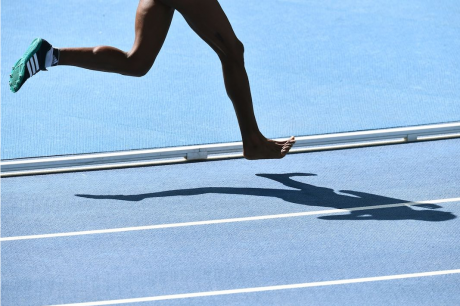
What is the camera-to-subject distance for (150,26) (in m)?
5.35

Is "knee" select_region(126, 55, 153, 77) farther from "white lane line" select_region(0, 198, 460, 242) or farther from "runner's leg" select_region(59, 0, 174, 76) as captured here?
"white lane line" select_region(0, 198, 460, 242)

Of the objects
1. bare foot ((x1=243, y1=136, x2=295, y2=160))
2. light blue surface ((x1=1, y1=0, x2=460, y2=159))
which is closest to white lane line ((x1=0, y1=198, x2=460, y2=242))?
bare foot ((x1=243, y1=136, x2=295, y2=160))

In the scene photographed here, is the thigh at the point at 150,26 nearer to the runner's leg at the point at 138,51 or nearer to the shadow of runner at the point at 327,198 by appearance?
Result: the runner's leg at the point at 138,51

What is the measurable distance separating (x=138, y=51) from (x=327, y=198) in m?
1.60

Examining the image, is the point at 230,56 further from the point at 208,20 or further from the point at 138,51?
the point at 138,51

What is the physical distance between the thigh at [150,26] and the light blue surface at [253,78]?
105cm

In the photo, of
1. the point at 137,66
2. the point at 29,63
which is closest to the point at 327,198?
the point at 137,66

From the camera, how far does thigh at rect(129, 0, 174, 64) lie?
5.33 metres

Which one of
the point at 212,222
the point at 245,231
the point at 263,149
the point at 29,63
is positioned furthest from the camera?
the point at 263,149

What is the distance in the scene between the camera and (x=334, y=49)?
7961 mm

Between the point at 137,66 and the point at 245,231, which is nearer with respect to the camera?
the point at 245,231

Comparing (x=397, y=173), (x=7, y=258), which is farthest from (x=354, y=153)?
(x=7, y=258)

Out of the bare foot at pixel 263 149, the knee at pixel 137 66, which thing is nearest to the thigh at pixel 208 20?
the knee at pixel 137 66

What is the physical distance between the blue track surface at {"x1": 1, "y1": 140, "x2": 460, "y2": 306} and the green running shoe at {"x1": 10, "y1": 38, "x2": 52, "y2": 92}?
2.75 feet
